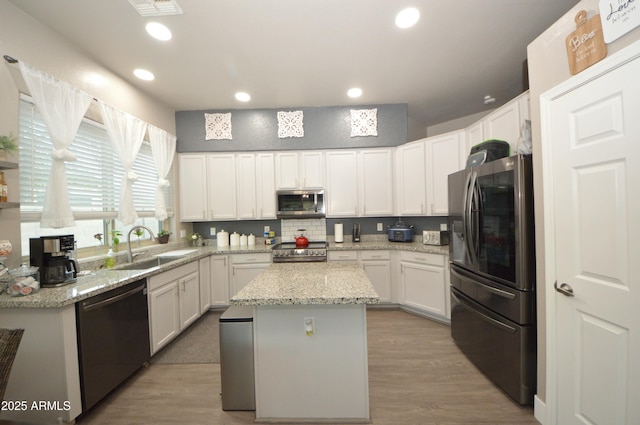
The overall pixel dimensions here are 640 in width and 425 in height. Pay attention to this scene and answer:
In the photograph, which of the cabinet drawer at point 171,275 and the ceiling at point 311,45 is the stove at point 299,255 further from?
the ceiling at point 311,45

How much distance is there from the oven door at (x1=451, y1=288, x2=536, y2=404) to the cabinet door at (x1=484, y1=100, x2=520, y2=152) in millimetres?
1509

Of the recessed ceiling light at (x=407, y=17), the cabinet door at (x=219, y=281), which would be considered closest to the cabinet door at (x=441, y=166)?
the recessed ceiling light at (x=407, y=17)

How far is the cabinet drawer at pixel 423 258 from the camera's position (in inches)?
113

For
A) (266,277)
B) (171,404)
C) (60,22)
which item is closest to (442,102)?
(266,277)

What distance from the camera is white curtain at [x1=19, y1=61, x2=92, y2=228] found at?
1.82 meters

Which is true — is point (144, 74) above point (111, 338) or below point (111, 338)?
above

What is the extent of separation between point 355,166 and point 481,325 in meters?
2.51

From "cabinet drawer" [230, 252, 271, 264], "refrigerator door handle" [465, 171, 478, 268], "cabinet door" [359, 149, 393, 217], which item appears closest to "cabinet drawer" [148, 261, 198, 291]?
"cabinet drawer" [230, 252, 271, 264]

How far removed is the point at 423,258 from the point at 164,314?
3.03m

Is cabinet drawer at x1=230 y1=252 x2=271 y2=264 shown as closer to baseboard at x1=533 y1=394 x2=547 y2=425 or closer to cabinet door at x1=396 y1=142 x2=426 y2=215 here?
cabinet door at x1=396 y1=142 x2=426 y2=215

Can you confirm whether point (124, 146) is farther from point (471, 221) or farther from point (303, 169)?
point (471, 221)

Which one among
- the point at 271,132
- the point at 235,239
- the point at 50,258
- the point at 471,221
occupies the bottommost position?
the point at 235,239

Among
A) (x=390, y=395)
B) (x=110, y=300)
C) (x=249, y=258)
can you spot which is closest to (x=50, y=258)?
(x=110, y=300)

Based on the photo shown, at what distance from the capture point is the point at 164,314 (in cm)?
238
